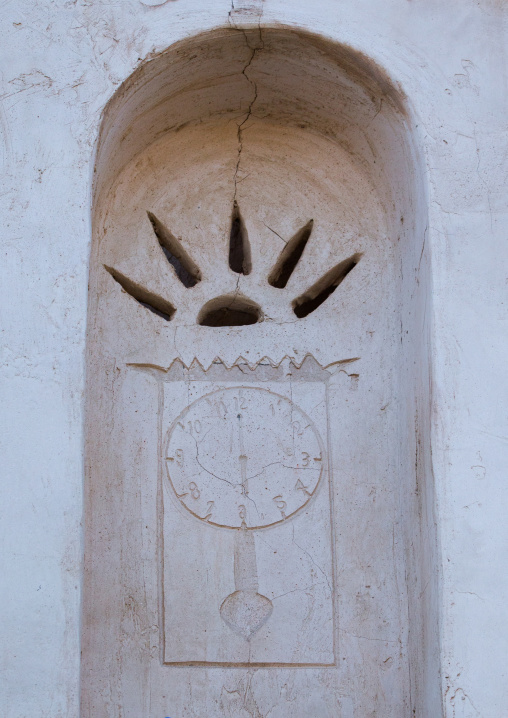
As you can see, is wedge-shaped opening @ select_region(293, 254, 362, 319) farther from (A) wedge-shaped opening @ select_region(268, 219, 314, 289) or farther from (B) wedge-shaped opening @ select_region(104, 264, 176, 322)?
(B) wedge-shaped opening @ select_region(104, 264, 176, 322)

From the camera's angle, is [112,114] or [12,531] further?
[112,114]

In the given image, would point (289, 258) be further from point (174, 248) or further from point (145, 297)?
point (145, 297)

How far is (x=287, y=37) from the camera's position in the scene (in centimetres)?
330

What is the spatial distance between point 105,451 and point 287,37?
4.94 feet

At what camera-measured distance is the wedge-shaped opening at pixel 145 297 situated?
11.6 ft

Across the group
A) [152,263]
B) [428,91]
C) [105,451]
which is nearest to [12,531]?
[105,451]

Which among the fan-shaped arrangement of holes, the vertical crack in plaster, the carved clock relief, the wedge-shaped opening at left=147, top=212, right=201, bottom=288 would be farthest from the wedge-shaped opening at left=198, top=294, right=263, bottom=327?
the vertical crack in plaster

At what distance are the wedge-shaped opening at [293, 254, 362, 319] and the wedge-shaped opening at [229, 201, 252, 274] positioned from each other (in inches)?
9.0

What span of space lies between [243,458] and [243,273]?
2.32 feet

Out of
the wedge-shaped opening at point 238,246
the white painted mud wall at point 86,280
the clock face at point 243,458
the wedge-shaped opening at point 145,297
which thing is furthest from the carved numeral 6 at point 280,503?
the wedge-shaped opening at point 238,246

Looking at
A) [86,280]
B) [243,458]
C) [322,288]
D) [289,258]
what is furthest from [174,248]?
[243,458]

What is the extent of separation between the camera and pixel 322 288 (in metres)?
3.63

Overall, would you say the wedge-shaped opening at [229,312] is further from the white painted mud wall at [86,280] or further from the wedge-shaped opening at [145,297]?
the white painted mud wall at [86,280]

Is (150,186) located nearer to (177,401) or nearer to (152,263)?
(152,263)
